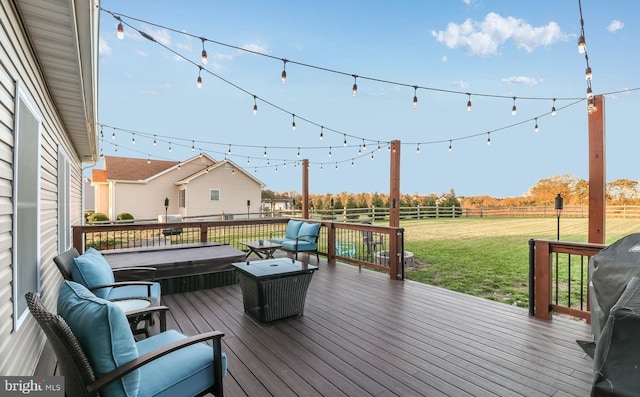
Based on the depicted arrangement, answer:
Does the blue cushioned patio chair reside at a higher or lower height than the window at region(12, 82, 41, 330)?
lower

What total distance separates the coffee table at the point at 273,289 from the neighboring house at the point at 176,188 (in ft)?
39.1

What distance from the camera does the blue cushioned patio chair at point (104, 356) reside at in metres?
1.28

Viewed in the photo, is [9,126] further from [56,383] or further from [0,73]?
[56,383]

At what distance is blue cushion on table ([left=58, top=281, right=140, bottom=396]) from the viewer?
1354 millimetres

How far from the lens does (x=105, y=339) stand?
1.36 metres

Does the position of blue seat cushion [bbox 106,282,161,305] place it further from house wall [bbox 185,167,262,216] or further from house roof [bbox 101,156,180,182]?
house roof [bbox 101,156,180,182]

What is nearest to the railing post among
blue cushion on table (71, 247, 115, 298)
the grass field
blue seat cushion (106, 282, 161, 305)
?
the grass field

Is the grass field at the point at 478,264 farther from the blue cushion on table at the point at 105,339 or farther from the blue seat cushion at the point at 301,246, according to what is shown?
the blue cushion on table at the point at 105,339

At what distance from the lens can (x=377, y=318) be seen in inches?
136

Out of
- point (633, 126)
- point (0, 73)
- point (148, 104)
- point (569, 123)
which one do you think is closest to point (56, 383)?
point (0, 73)

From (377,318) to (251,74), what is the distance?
11.0 m

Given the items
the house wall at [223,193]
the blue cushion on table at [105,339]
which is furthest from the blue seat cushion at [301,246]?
the house wall at [223,193]

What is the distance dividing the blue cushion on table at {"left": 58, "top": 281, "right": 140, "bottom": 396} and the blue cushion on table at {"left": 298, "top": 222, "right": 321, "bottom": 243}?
518 cm

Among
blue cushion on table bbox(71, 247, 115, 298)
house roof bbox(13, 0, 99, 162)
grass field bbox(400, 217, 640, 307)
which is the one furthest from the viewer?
grass field bbox(400, 217, 640, 307)
